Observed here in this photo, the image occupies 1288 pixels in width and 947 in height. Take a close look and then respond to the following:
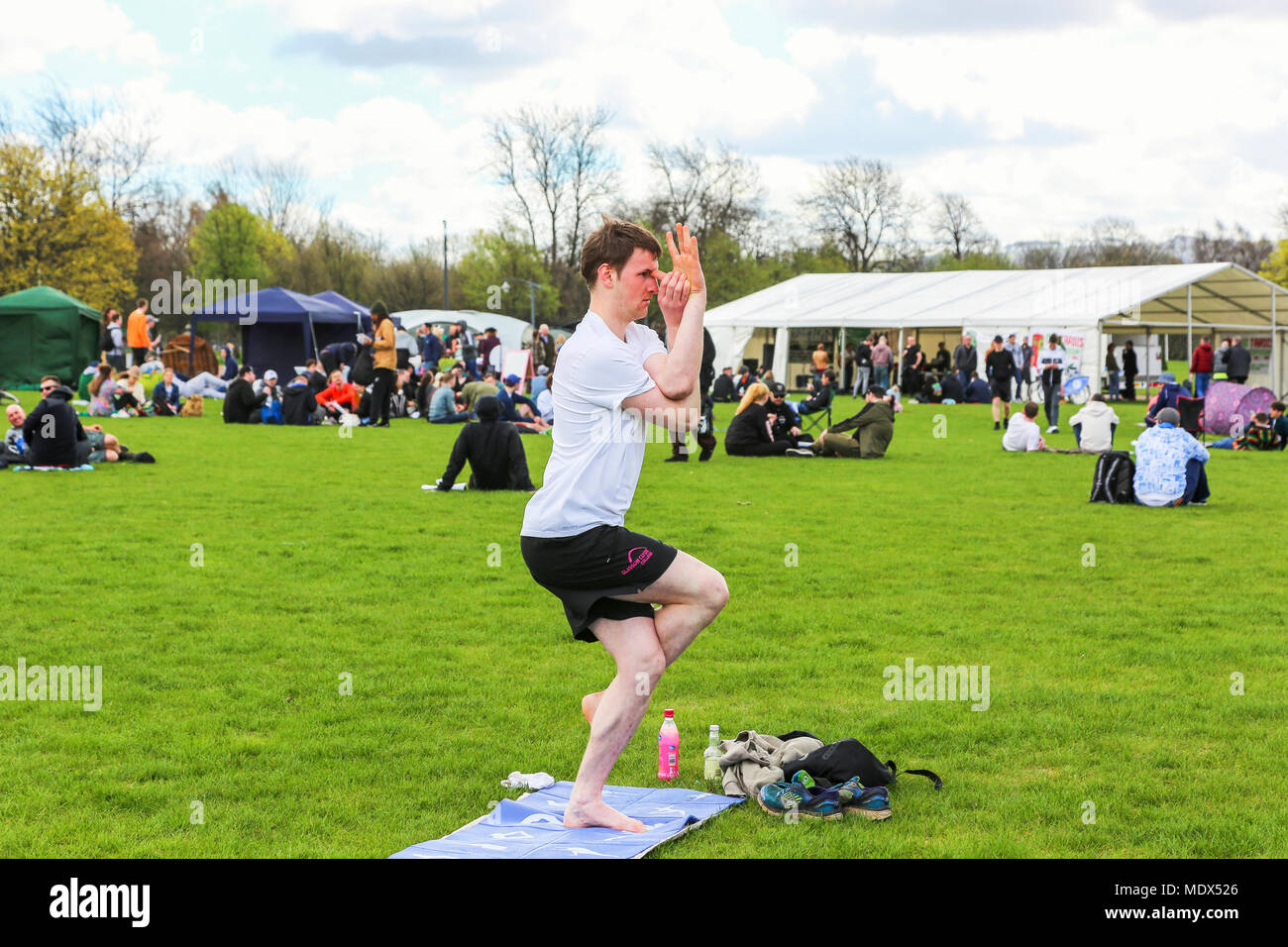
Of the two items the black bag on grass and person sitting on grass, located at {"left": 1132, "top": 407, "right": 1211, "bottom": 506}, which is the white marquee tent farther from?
the black bag on grass

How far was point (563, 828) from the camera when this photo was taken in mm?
4566

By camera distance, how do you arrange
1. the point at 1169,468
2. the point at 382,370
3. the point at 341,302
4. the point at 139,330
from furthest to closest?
the point at 341,302 < the point at 139,330 < the point at 382,370 < the point at 1169,468

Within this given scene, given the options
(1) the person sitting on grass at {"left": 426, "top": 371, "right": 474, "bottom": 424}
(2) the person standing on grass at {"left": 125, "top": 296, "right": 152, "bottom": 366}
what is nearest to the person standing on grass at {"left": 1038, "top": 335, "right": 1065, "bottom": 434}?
(1) the person sitting on grass at {"left": 426, "top": 371, "right": 474, "bottom": 424}

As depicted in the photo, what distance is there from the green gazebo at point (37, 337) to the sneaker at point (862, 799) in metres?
32.2

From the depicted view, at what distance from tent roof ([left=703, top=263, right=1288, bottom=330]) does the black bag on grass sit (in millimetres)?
29825

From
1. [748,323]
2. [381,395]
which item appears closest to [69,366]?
[381,395]

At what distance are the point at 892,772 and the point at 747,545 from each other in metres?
6.12

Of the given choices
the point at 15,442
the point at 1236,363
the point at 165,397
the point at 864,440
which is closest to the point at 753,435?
the point at 864,440

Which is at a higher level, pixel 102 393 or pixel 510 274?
pixel 510 274

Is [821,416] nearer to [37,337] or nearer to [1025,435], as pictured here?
[1025,435]

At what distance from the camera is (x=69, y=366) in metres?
33.6

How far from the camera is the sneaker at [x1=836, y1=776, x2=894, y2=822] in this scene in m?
4.79

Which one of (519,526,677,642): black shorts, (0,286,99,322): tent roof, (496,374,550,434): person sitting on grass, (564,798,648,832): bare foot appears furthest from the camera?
(0,286,99,322): tent roof

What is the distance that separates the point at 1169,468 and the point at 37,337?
28.7m
